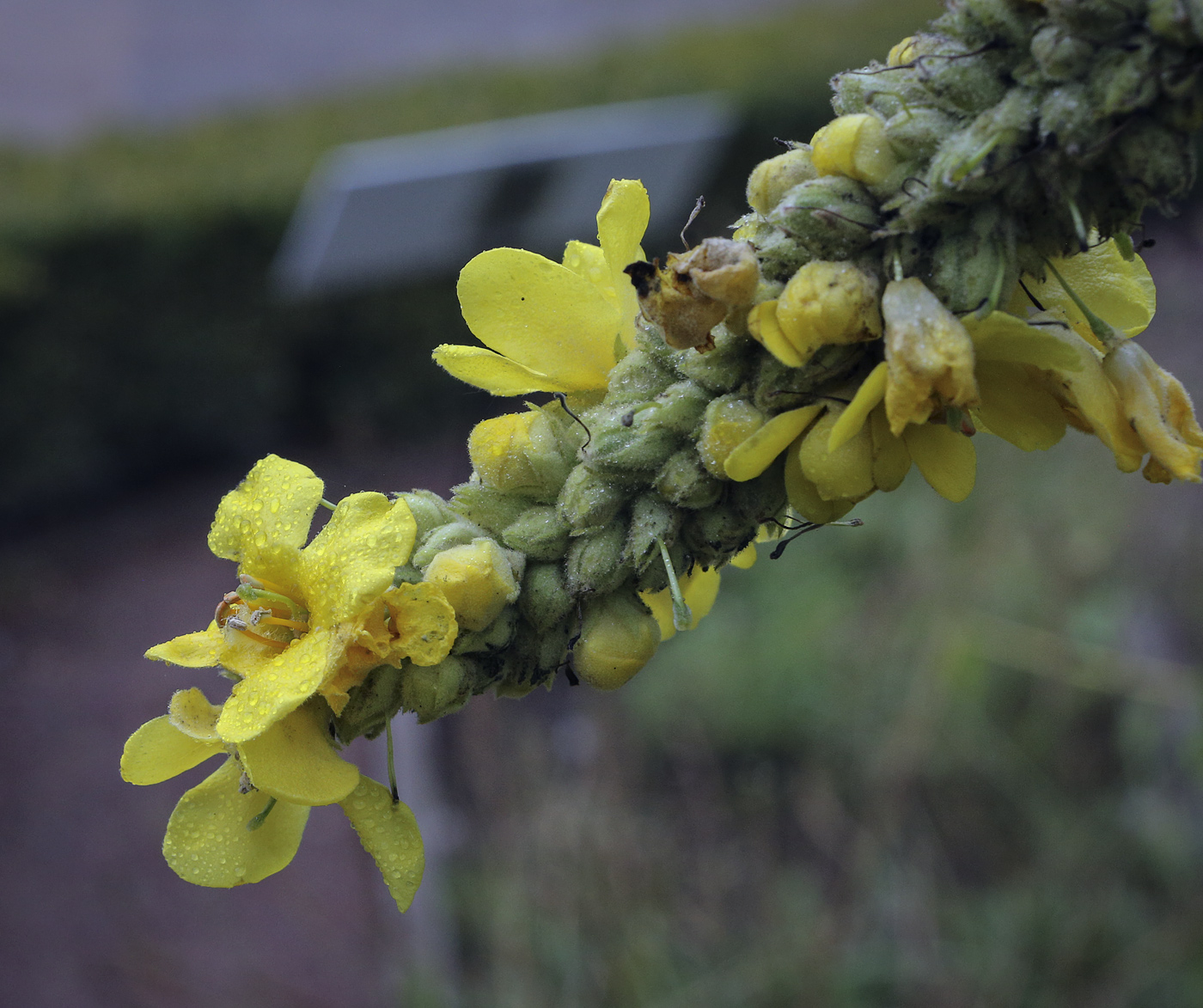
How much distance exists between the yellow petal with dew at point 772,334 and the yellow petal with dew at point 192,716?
0.71 metres

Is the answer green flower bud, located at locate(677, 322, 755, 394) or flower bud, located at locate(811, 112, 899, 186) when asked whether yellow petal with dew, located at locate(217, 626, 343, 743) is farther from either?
flower bud, located at locate(811, 112, 899, 186)

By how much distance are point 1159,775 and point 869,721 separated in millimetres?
1029

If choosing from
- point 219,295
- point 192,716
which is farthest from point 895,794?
point 219,295

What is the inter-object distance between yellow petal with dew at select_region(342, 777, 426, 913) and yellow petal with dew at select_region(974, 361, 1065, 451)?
777 millimetres

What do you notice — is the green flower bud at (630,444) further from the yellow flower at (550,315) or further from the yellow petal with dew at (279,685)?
the yellow petal with dew at (279,685)

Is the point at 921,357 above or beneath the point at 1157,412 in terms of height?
above

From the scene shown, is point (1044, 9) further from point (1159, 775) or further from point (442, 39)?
point (442, 39)

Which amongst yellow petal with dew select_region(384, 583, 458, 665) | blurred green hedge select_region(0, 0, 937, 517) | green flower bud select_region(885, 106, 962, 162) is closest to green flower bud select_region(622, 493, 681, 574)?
yellow petal with dew select_region(384, 583, 458, 665)

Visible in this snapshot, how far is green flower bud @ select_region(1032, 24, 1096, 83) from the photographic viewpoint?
94cm

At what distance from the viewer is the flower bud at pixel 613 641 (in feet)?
3.82

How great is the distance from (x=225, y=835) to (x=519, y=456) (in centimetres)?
55

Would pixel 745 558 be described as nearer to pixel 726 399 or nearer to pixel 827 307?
pixel 726 399

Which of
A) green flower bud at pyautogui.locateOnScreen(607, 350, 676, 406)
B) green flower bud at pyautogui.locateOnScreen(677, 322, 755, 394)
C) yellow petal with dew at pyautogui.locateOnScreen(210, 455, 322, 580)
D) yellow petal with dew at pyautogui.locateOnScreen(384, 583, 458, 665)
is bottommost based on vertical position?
yellow petal with dew at pyautogui.locateOnScreen(384, 583, 458, 665)

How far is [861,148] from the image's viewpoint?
1.03m
